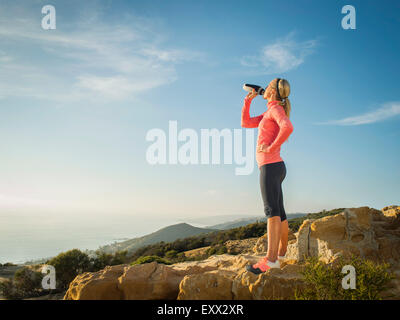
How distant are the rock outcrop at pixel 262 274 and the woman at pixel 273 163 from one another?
400 millimetres

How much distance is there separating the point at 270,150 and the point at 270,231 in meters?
1.49

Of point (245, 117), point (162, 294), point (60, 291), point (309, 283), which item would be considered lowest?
point (60, 291)

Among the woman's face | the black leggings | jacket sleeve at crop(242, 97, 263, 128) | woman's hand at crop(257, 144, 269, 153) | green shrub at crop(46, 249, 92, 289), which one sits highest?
the woman's face

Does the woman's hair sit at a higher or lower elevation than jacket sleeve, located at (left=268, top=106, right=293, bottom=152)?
higher

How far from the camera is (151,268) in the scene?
5.61 m

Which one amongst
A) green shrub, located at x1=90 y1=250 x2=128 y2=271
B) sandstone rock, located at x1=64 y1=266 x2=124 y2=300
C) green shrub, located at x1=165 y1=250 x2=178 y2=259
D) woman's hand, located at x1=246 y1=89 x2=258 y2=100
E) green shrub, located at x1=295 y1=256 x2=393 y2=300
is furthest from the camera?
green shrub, located at x1=165 y1=250 x2=178 y2=259

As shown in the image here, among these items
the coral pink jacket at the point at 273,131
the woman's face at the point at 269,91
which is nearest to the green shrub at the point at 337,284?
the coral pink jacket at the point at 273,131

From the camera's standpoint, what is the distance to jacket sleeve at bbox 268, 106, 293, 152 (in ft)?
16.9

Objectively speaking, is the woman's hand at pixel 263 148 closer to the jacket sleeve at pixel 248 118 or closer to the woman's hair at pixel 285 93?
the jacket sleeve at pixel 248 118

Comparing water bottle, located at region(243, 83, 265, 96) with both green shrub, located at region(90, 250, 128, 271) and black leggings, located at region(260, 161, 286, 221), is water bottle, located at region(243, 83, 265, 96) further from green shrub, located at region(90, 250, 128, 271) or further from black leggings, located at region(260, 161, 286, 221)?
green shrub, located at region(90, 250, 128, 271)

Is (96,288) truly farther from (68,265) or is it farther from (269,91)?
(68,265)

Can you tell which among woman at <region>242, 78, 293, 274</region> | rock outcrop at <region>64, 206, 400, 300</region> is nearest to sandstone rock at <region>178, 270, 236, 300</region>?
rock outcrop at <region>64, 206, 400, 300</region>
